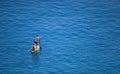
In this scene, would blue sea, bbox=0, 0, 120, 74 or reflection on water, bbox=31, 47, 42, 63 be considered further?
reflection on water, bbox=31, 47, 42, 63

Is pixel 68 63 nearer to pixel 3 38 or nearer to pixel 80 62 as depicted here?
pixel 80 62

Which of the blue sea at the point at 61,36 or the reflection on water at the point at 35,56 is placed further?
the reflection on water at the point at 35,56

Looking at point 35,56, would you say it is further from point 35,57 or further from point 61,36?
point 61,36

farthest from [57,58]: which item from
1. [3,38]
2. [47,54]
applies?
A: [3,38]

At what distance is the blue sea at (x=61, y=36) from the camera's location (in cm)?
5788

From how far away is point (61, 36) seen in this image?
65.4 metres

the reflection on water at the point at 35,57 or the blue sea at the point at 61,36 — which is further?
the reflection on water at the point at 35,57

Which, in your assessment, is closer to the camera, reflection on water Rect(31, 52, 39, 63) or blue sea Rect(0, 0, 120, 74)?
blue sea Rect(0, 0, 120, 74)

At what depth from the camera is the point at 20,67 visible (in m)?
57.2

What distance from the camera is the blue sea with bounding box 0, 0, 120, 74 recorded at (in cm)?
5788

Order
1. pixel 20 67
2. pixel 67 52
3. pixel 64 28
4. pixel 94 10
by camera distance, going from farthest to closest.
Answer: pixel 94 10 < pixel 64 28 < pixel 67 52 < pixel 20 67

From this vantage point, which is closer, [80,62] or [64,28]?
[80,62]

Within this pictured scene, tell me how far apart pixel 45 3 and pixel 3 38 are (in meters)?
15.0

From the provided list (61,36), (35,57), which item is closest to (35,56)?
(35,57)
